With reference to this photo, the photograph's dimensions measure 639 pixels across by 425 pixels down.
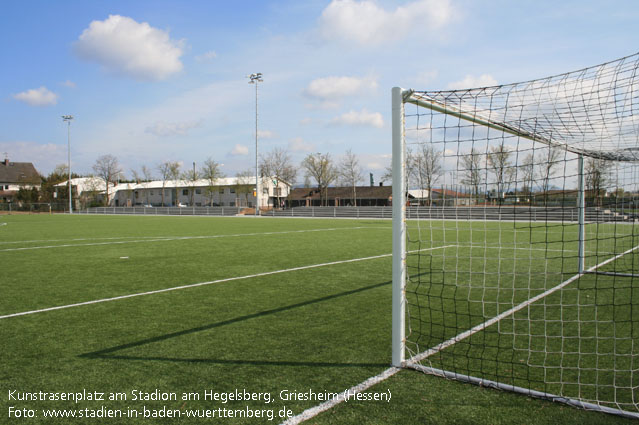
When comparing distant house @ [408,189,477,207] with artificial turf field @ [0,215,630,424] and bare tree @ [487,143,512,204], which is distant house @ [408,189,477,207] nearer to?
bare tree @ [487,143,512,204]

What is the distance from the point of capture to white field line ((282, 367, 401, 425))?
2895 mm

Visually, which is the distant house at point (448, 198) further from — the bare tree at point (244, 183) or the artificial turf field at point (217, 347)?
the bare tree at point (244, 183)

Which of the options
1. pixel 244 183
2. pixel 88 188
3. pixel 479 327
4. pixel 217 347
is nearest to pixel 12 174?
pixel 88 188

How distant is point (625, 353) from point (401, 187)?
2734mm

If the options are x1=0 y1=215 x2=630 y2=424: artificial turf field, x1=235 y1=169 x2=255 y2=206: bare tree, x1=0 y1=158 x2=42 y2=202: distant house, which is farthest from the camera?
x1=0 y1=158 x2=42 y2=202: distant house

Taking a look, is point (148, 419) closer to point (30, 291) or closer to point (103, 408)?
point (103, 408)

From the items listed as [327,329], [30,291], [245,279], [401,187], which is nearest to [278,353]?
[327,329]

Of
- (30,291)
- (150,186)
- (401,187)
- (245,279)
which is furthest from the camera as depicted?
(150,186)

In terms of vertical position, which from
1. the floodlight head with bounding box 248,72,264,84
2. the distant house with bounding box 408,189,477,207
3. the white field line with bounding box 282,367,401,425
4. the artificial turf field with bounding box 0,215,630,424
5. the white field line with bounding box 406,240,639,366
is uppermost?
the floodlight head with bounding box 248,72,264,84

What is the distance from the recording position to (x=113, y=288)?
732cm

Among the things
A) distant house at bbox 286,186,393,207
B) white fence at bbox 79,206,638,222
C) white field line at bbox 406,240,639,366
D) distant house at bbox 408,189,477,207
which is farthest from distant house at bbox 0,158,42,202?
white field line at bbox 406,240,639,366

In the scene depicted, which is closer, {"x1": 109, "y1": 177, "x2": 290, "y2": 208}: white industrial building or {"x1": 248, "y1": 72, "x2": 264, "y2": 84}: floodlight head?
{"x1": 248, "y1": 72, "x2": 264, "y2": 84}: floodlight head

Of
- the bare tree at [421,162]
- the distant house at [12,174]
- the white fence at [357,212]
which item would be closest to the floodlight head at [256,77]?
the white fence at [357,212]

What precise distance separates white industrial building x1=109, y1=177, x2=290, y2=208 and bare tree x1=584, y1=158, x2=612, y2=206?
59.9 metres
